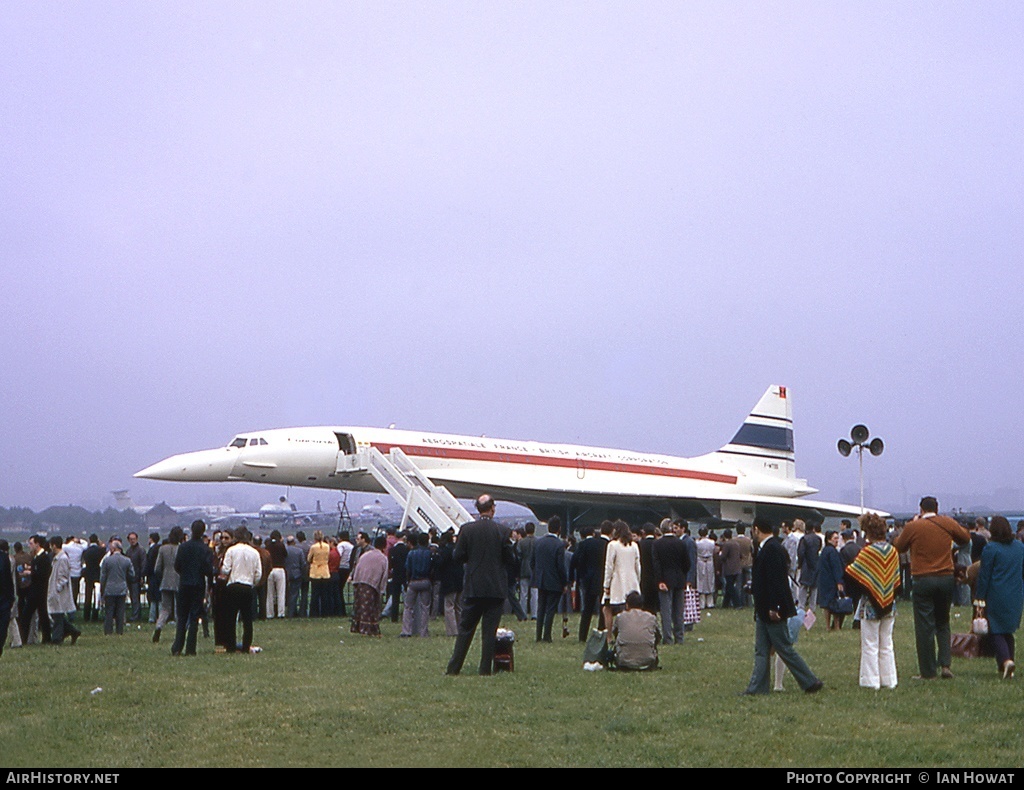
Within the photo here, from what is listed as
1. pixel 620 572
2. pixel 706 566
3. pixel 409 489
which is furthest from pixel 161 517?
pixel 620 572

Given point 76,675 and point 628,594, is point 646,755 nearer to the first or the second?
point 628,594

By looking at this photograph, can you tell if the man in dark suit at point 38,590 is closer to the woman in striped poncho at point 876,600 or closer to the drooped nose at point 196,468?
the woman in striped poncho at point 876,600

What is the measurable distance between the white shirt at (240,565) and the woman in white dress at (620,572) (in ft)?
13.6

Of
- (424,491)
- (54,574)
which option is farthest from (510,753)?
(424,491)

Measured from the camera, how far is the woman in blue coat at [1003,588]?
10.8 metres

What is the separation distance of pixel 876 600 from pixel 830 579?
22.7 feet

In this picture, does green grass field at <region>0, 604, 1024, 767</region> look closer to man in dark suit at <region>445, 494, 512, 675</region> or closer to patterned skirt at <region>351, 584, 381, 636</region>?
man in dark suit at <region>445, 494, 512, 675</region>

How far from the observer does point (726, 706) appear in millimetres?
9492

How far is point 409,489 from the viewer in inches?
1111

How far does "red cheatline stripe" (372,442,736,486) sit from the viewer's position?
109ft

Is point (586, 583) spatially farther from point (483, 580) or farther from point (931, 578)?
point (931, 578)

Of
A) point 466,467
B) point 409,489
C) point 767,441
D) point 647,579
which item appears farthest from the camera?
point 767,441

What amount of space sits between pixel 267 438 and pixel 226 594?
18.2 m

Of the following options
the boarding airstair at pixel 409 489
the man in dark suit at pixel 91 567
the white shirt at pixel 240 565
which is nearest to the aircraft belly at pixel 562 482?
the boarding airstair at pixel 409 489
